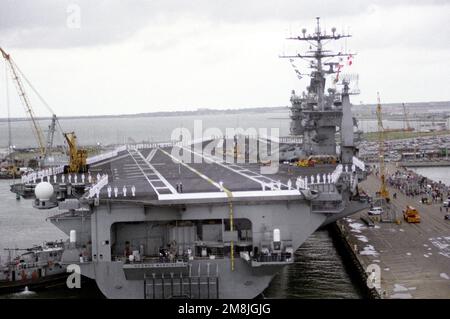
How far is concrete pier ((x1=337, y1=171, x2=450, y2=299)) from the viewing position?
1701 centimetres

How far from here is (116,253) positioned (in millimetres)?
16188

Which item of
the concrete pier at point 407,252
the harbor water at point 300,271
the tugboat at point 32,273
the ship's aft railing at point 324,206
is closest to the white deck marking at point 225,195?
the ship's aft railing at point 324,206

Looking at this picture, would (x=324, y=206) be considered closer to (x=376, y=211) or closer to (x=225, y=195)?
(x=225, y=195)

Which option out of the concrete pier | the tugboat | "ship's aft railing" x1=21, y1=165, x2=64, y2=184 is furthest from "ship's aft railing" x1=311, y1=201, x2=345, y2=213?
"ship's aft railing" x1=21, y1=165, x2=64, y2=184

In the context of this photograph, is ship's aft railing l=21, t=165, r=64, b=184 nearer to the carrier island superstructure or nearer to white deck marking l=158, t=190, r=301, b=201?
the carrier island superstructure

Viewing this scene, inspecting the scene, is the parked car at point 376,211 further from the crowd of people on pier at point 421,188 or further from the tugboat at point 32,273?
the tugboat at point 32,273

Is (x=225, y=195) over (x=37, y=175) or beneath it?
beneath

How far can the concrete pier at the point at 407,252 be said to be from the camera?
55.8 ft

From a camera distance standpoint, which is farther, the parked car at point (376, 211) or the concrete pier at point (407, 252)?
the parked car at point (376, 211)

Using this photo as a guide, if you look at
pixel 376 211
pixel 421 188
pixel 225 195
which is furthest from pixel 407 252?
pixel 421 188

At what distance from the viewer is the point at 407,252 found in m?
21.8

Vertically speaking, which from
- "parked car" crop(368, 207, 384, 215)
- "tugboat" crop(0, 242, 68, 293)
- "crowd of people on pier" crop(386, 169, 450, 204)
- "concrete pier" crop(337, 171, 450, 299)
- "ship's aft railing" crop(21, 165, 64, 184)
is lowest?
"tugboat" crop(0, 242, 68, 293)

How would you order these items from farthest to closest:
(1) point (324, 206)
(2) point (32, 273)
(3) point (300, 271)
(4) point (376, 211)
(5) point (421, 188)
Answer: (5) point (421, 188)
(4) point (376, 211)
(3) point (300, 271)
(2) point (32, 273)
(1) point (324, 206)
